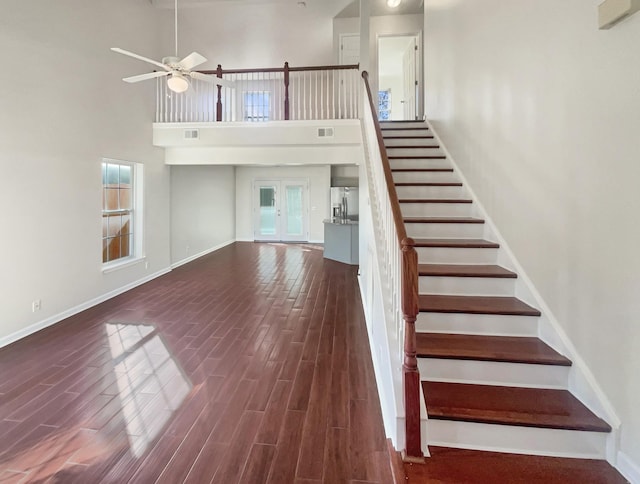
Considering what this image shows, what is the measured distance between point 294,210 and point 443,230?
8715mm

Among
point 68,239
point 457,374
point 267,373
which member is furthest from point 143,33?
point 457,374

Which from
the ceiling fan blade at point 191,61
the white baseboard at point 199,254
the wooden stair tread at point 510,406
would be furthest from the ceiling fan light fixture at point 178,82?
the white baseboard at point 199,254

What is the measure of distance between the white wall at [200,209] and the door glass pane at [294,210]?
5.98 ft

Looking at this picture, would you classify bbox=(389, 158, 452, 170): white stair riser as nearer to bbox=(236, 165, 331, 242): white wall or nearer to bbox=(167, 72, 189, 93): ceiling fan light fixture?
bbox=(167, 72, 189, 93): ceiling fan light fixture

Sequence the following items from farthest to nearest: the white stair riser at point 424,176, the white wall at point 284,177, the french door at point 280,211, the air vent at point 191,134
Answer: the french door at point 280,211, the white wall at point 284,177, the air vent at point 191,134, the white stair riser at point 424,176

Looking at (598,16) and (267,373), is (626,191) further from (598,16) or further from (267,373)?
(267,373)

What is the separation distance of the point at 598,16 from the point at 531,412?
7.11 feet

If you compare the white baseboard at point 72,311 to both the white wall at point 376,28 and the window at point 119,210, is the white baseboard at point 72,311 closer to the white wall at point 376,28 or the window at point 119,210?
the window at point 119,210

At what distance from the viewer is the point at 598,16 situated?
1.90 m

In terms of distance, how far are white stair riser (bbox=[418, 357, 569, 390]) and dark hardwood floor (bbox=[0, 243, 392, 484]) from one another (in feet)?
1.81

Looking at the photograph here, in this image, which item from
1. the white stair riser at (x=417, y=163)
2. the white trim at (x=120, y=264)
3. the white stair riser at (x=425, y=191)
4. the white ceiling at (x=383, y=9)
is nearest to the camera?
the white stair riser at (x=425, y=191)

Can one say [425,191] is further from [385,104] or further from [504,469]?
[385,104]

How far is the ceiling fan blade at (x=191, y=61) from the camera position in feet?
12.1

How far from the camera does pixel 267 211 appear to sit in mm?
12039
